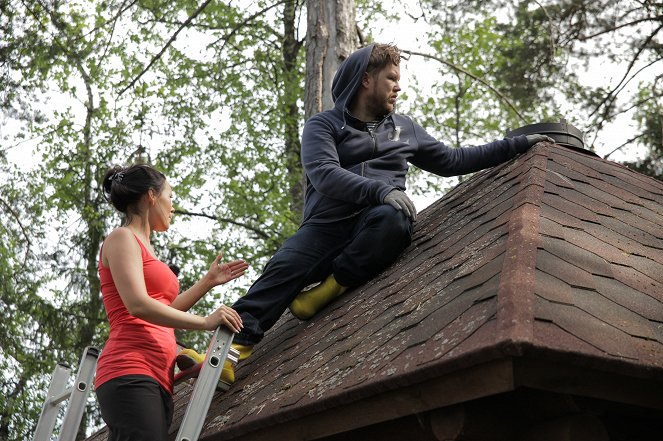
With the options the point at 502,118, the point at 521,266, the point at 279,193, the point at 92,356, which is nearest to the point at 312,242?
the point at 92,356

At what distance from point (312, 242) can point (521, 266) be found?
1.99 m

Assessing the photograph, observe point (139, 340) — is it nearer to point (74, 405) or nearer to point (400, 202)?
point (74, 405)

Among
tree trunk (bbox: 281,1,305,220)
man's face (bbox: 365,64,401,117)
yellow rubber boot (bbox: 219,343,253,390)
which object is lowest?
yellow rubber boot (bbox: 219,343,253,390)

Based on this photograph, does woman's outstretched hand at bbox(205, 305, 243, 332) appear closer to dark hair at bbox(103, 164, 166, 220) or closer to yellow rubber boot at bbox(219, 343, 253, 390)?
yellow rubber boot at bbox(219, 343, 253, 390)

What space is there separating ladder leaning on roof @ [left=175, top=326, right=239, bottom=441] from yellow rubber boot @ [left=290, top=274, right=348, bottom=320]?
841mm

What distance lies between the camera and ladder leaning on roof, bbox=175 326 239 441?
4340 millimetres

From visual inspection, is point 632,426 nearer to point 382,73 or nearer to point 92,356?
point 382,73

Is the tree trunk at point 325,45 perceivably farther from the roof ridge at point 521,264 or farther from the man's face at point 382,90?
the roof ridge at point 521,264

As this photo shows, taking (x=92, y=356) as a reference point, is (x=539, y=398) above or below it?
below

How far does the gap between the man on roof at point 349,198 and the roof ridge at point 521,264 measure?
2.10 feet

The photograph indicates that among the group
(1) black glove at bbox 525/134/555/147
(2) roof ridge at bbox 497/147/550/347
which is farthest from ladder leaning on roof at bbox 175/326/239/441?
(1) black glove at bbox 525/134/555/147

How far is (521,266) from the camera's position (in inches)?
137

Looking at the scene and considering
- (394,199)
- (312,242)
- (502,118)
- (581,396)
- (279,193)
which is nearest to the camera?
(581,396)

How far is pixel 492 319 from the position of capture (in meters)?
3.09
